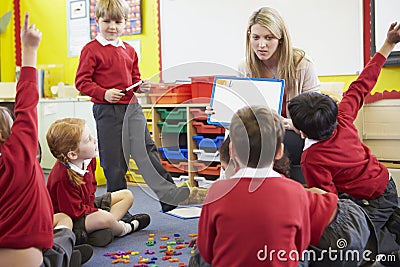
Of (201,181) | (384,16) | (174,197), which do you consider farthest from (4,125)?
(384,16)

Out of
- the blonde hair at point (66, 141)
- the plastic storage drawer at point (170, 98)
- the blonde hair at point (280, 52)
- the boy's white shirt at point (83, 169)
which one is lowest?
the boy's white shirt at point (83, 169)

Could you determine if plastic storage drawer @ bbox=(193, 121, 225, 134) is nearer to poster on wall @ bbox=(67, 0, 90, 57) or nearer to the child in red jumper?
poster on wall @ bbox=(67, 0, 90, 57)

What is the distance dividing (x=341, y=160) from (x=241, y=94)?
388mm

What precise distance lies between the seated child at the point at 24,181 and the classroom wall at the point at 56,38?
231 centimetres

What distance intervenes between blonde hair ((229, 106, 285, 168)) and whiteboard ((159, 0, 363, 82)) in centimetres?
104

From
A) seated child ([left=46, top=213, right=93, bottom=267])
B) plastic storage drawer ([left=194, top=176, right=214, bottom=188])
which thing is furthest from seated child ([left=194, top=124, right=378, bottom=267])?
plastic storage drawer ([left=194, top=176, right=214, bottom=188])

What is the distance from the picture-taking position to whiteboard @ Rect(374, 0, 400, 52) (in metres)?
2.60

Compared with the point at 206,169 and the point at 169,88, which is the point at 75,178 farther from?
the point at 206,169

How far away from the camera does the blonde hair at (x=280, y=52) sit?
1825 mm

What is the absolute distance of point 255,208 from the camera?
1.04 meters

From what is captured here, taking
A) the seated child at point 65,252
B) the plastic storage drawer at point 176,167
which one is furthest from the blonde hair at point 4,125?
the plastic storage drawer at point 176,167

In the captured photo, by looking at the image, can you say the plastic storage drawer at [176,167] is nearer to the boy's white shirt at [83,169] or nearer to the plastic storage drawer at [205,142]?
the plastic storage drawer at [205,142]

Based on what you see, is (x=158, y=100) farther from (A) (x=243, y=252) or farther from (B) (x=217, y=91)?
(A) (x=243, y=252)

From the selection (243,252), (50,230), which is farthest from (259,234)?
(50,230)
